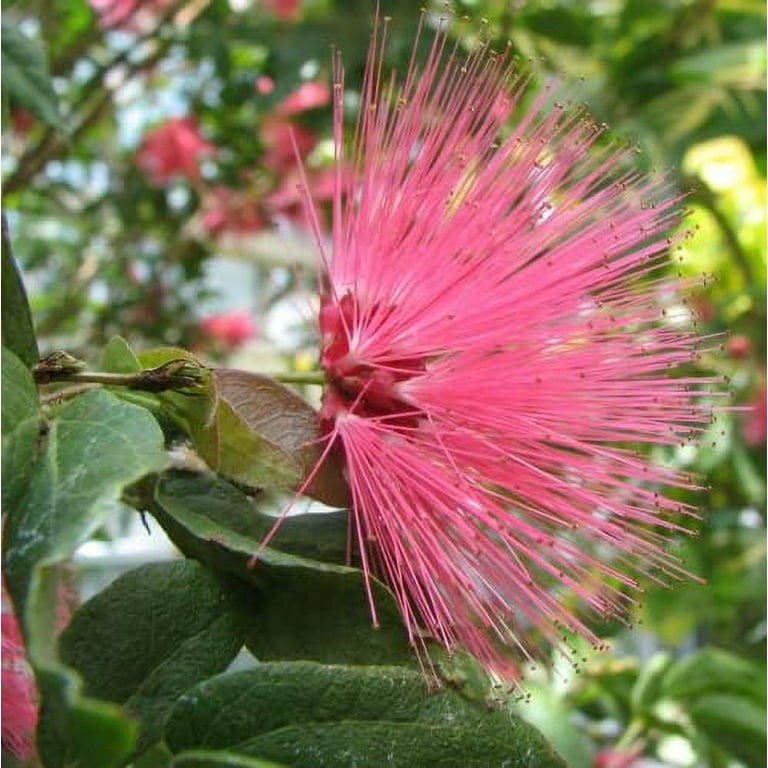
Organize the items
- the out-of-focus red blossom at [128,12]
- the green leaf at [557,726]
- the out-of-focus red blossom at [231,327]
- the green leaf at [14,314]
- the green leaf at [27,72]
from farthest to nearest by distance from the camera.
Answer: the out-of-focus red blossom at [231,327]
the out-of-focus red blossom at [128,12]
the green leaf at [557,726]
the green leaf at [27,72]
the green leaf at [14,314]

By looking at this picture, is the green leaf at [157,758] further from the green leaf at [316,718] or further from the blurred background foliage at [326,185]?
the blurred background foliage at [326,185]

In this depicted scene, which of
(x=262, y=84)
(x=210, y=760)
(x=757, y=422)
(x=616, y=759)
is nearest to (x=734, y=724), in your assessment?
(x=616, y=759)

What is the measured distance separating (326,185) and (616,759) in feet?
4.64

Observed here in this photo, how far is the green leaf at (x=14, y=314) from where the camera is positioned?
0.67m

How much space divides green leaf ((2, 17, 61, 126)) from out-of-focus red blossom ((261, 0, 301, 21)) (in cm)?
111

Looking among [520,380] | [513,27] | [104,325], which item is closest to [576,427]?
[520,380]

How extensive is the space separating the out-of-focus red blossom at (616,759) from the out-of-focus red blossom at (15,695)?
1090mm

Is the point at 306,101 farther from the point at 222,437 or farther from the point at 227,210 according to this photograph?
the point at 222,437

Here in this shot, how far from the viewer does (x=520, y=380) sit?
2.60 feet

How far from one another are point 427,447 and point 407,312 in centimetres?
11

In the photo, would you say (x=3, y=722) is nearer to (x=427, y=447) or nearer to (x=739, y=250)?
(x=427, y=447)

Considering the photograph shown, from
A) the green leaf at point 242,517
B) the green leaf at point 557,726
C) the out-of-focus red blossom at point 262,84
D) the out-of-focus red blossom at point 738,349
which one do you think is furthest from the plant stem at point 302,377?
the out-of-focus red blossom at point 738,349

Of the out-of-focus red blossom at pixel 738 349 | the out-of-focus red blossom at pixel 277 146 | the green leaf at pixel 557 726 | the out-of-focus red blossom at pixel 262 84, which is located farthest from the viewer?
the out-of-focus red blossom at pixel 277 146

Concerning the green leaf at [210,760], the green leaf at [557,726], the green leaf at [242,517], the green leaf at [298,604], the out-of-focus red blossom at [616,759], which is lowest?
the out-of-focus red blossom at [616,759]
